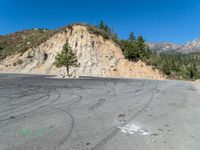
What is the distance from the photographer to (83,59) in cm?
5866

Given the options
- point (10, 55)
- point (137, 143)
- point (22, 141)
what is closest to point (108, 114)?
point (137, 143)

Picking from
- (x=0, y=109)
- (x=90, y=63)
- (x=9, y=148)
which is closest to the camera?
(x=9, y=148)

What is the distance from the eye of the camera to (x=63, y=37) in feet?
216

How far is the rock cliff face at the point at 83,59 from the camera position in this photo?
2197 inches

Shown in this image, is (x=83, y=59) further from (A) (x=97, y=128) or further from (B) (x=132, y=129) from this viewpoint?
(B) (x=132, y=129)

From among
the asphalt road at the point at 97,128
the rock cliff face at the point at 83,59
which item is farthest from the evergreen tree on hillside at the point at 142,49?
the asphalt road at the point at 97,128

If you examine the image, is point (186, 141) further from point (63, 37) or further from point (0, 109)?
point (63, 37)

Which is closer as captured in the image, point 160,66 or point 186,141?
point 186,141

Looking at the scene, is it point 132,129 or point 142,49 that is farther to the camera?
point 142,49

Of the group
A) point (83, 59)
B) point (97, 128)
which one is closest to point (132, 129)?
point (97, 128)

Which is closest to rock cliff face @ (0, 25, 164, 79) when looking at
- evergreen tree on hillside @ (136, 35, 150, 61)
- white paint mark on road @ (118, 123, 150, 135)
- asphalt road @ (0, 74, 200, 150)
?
evergreen tree on hillside @ (136, 35, 150, 61)

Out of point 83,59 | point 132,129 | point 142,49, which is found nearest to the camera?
point 132,129

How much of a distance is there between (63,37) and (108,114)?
58.5m

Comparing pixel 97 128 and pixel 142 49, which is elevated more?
pixel 142 49
